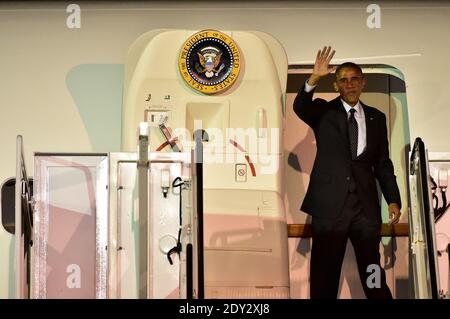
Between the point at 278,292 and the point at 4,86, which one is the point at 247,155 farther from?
the point at 4,86

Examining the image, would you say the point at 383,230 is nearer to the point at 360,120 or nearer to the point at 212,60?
the point at 360,120

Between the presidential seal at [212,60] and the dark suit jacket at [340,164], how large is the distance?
456 millimetres

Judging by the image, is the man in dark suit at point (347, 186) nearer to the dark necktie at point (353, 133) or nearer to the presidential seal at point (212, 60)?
the dark necktie at point (353, 133)

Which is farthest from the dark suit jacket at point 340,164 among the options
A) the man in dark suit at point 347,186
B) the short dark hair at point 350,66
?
the short dark hair at point 350,66

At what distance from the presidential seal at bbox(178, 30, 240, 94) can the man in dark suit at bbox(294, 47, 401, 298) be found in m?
0.46

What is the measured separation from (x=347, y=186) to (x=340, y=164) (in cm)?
14

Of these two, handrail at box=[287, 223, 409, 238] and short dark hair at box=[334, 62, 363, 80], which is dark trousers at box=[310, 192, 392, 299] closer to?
handrail at box=[287, 223, 409, 238]

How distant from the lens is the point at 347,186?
6.78 meters

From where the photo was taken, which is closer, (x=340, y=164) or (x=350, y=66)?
(x=340, y=164)

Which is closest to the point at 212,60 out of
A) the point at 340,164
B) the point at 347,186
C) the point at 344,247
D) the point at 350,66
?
the point at 350,66

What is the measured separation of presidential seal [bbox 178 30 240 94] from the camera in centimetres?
683
